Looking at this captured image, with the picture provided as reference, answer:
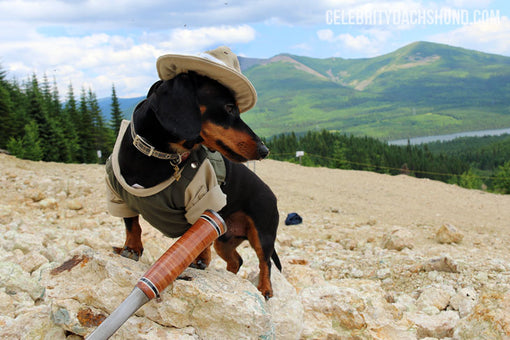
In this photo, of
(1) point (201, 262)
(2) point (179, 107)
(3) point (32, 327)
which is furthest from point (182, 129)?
(3) point (32, 327)

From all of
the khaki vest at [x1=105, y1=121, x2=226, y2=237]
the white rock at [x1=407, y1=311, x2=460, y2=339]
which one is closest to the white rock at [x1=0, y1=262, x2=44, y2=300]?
the khaki vest at [x1=105, y1=121, x2=226, y2=237]

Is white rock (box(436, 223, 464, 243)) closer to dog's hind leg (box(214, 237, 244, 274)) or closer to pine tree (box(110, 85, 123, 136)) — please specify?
dog's hind leg (box(214, 237, 244, 274))

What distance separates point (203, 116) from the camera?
263 centimetres

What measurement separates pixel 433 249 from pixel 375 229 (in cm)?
215

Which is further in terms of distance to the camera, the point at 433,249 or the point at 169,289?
the point at 433,249

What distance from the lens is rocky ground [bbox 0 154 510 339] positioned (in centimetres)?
241

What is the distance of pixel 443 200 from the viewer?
1574 centimetres

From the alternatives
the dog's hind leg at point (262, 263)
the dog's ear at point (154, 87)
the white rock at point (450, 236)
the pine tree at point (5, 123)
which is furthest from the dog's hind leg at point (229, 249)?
the pine tree at point (5, 123)

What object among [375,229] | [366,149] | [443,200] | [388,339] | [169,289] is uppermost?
[169,289]

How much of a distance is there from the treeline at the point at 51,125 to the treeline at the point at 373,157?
63.8 ft

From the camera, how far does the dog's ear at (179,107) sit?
2449 mm

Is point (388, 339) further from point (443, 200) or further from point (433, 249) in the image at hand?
point (443, 200)

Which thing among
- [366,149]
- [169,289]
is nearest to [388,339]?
[169,289]

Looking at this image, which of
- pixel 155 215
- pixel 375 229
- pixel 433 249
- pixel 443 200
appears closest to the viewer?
pixel 155 215
